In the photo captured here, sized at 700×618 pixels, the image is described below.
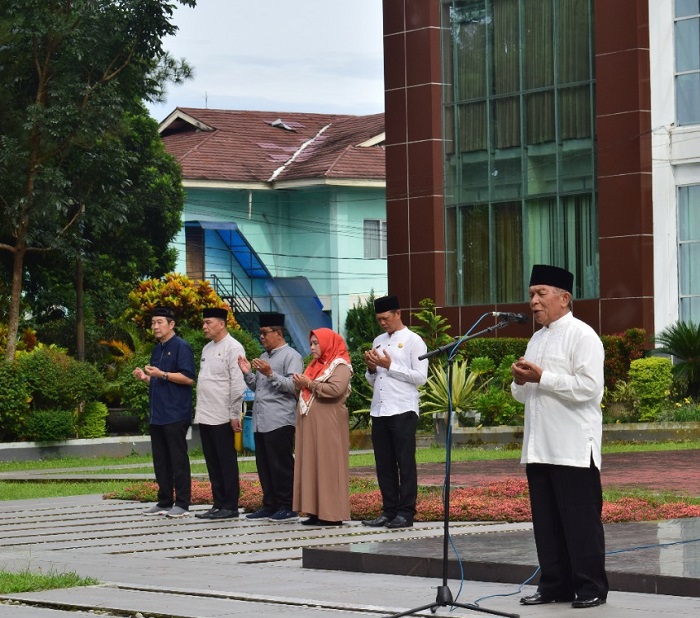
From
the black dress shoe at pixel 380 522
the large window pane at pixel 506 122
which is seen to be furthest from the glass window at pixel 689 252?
the black dress shoe at pixel 380 522

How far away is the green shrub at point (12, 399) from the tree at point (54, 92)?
69.8 inches

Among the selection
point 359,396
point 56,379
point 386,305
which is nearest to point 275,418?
point 386,305

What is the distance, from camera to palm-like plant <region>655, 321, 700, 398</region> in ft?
102

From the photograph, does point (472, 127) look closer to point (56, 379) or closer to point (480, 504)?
point (56, 379)

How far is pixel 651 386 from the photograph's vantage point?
30.3 m

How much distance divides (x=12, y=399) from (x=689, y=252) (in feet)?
45.4

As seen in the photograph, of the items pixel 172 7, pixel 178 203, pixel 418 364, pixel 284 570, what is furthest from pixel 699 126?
pixel 284 570

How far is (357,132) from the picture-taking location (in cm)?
5775

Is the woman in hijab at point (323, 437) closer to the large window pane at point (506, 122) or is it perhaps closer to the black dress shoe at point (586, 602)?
the black dress shoe at point (586, 602)

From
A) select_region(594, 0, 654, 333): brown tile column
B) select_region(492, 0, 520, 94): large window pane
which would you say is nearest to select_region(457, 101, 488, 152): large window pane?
select_region(492, 0, 520, 94): large window pane

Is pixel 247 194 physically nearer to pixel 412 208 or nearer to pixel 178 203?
pixel 178 203

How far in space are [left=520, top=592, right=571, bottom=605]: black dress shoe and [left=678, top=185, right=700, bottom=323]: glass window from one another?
935 inches

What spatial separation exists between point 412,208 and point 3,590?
27.2 m

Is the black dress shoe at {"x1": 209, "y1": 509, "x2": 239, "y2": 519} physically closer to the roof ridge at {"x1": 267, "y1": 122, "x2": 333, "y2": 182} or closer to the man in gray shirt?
the man in gray shirt
